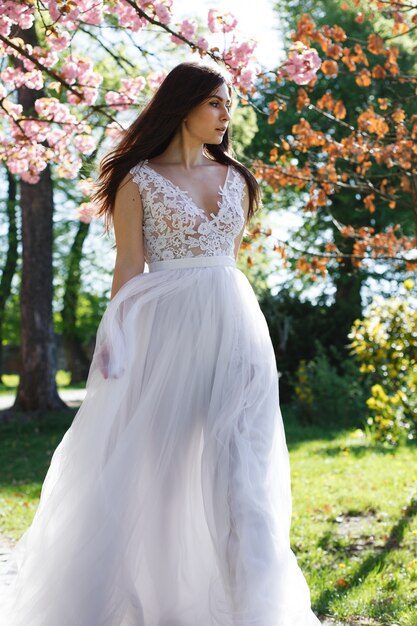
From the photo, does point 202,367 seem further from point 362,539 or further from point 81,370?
point 81,370

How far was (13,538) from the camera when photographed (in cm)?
571

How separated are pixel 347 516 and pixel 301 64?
9.67 ft

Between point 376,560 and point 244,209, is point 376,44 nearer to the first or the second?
point 244,209

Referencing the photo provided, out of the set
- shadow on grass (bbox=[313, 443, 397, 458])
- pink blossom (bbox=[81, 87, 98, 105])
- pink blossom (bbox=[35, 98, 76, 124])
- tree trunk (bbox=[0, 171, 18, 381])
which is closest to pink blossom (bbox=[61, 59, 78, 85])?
pink blossom (bbox=[81, 87, 98, 105])

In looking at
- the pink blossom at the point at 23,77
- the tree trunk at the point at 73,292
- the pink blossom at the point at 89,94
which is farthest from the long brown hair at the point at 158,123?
the tree trunk at the point at 73,292

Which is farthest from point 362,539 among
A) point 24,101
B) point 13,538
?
point 24,101

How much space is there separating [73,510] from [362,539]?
259cm

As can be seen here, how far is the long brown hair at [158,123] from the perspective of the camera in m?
3.47

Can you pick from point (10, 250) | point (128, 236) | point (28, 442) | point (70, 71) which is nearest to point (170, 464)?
point (128, 236)

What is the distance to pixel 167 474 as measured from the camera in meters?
3.24

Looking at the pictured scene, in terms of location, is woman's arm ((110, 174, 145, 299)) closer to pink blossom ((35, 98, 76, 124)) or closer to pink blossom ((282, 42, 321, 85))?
pink blossom ((282, 42, 321, 85))

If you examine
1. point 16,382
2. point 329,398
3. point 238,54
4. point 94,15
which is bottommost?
point 16,382

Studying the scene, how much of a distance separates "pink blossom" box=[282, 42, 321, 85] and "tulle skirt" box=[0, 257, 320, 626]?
216cm

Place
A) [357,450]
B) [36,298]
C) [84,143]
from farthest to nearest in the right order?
[36,298]
[357,450]
[84,143]
